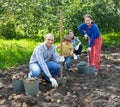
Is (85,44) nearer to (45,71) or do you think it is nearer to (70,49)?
(70,49)

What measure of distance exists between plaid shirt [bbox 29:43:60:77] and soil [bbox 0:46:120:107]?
44cm

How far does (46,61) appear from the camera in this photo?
7.67 meters

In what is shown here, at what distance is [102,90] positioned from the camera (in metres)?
7.17

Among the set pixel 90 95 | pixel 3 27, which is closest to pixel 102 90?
pixel 90 95

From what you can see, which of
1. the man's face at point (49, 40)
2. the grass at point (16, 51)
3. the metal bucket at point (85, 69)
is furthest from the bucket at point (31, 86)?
the grass at point (16, 51)

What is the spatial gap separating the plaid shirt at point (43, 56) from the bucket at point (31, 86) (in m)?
0.44

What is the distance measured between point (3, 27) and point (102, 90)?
7.36m

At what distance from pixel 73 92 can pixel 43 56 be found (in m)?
0.99

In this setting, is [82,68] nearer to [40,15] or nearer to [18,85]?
[18,85]

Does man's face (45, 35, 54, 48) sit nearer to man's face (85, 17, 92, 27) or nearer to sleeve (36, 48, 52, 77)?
sleeve (36, 48, 52, 77)

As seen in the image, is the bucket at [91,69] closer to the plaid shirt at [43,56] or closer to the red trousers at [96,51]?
the red trousers at [96,51]

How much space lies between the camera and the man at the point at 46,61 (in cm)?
725

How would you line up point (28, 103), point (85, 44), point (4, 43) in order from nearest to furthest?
point (28, 103) → point (4, 43) → point (85, 44)

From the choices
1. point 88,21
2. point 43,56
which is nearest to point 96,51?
point 88,21
